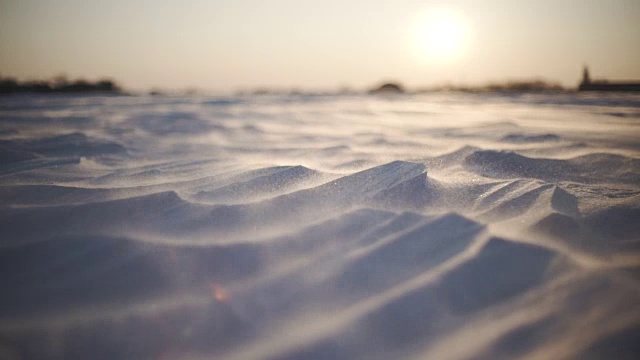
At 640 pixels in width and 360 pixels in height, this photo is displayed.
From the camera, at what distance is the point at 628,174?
130 cm

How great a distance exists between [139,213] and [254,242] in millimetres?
415

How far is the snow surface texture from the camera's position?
676 mm

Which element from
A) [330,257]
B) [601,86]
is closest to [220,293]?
[330,257]

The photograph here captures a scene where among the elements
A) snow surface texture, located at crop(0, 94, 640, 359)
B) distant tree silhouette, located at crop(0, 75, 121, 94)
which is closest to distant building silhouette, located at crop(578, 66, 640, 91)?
snow surface texture, located at crop(0, 94, 640, 359)

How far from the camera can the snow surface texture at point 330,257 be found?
676 millimetres

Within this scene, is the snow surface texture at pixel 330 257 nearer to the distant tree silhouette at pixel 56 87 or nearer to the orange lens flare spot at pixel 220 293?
the orange lens flare spot at pixel 220 293

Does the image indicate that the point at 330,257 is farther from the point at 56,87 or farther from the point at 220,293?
the point at 56,87

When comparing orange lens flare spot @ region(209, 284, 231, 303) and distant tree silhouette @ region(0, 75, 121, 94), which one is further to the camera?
distant tree silhouette @ region(0, 75, 121, 94)

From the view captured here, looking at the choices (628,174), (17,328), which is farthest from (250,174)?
(628,174)

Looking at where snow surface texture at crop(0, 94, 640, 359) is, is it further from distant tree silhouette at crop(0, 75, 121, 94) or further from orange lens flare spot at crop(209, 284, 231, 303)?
distant tree silhouette at crop(0, 75, 121, 94)

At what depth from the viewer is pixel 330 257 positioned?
893mm

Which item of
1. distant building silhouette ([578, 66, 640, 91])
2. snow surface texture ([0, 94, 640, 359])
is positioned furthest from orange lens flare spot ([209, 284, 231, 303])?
distant building silhouette ([578, 66, 640, 91])

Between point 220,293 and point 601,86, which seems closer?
point 220,293

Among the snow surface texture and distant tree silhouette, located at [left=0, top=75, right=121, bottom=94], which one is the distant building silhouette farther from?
distant tree silhouette, located at [left=0, top=75, right=121, bottom=94]
